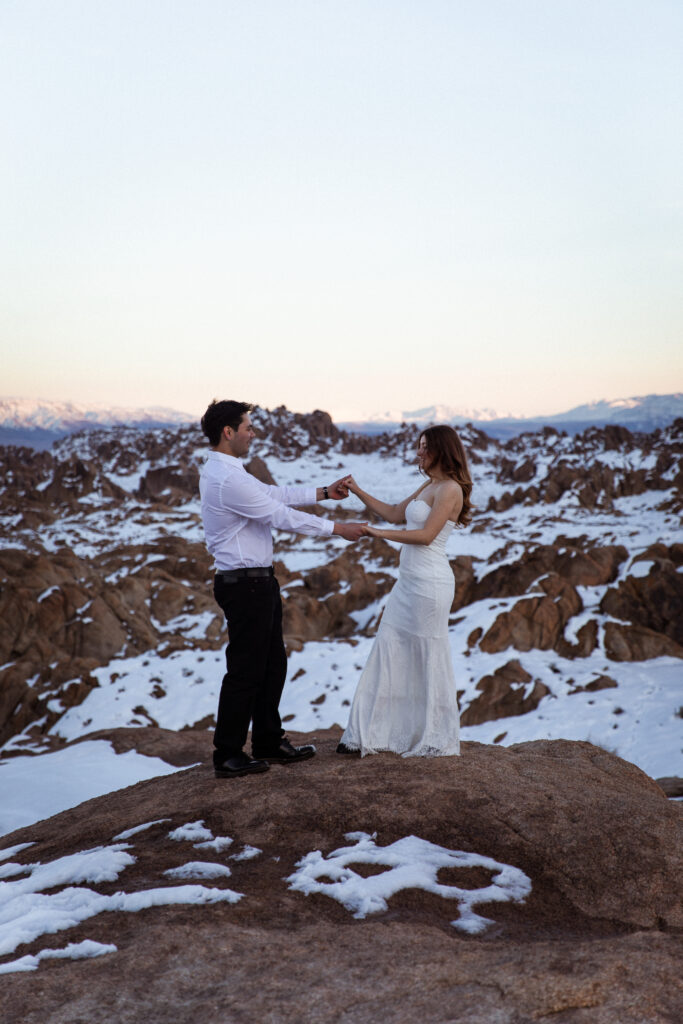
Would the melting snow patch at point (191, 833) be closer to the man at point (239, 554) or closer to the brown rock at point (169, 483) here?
the man at point (239, 554)

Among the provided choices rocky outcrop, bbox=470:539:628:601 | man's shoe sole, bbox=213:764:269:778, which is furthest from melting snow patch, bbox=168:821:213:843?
rocky outcrop, bbox=470:539:628:601

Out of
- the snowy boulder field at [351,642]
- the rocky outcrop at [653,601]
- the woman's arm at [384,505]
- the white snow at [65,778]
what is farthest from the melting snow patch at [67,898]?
the rocky outcrop at [653,601]

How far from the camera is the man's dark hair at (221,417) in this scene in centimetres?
555

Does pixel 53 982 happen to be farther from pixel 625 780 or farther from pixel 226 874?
pixel 625 780

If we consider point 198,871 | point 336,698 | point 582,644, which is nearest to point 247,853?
point 198,871

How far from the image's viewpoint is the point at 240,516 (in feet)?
18.2

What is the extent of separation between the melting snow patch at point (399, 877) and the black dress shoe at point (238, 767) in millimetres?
1417

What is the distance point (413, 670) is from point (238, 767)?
5.06ft

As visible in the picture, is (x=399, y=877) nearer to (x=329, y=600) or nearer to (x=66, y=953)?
(x=66, y=953)

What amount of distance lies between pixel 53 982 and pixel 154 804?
8.80 feet

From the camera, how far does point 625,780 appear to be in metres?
5.82

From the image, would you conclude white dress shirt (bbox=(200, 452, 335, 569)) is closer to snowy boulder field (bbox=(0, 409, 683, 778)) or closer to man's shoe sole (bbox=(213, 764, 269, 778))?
man's shoe sole (bbox=(213, 764, 269, 778))

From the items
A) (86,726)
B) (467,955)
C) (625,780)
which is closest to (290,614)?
(86,726)

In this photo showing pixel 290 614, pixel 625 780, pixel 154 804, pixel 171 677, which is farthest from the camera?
pixel 290 614
